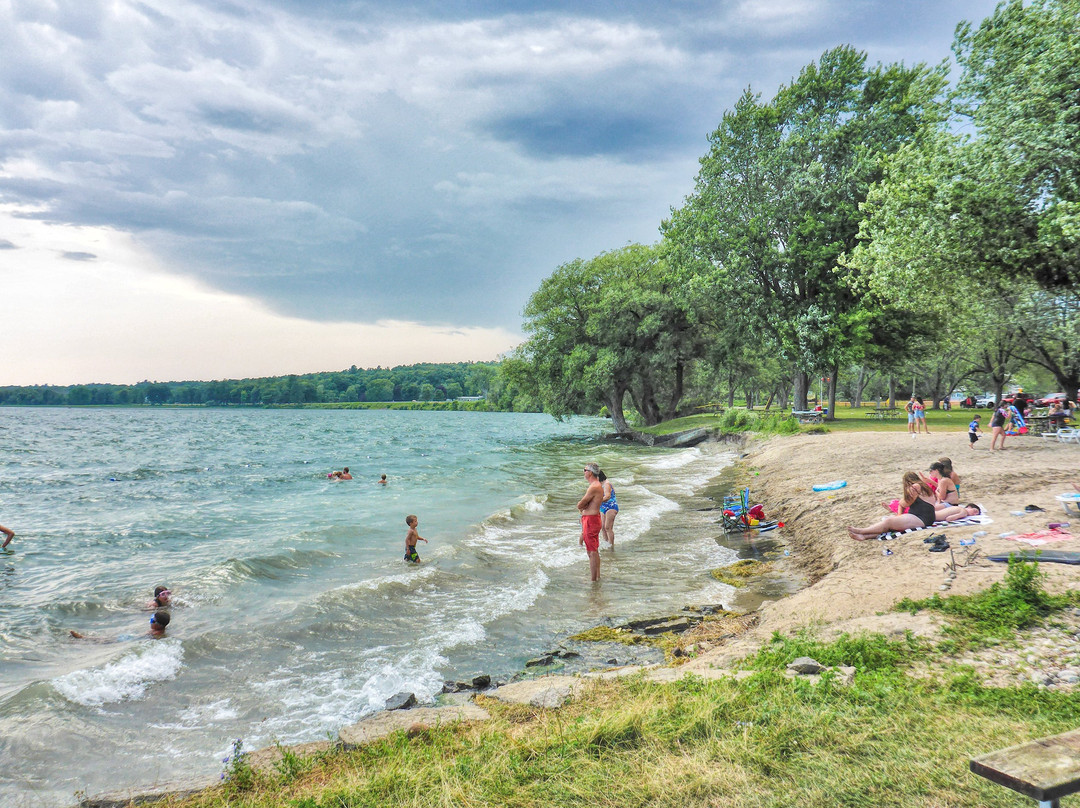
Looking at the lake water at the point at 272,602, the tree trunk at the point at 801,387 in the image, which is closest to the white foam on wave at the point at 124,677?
the lake water at the point at 272,602

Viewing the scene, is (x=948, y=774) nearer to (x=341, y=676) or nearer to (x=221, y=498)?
(x=341, y=676)

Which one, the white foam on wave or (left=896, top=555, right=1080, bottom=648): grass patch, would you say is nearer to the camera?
(left=896, top=555, right=1080, bottom=648): grass patch

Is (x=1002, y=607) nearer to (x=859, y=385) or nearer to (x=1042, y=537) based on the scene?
(x=1042, y=537)

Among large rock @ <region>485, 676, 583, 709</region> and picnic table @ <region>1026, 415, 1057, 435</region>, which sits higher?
picnic table @ <region>1026, 415, 1057, 435</region>

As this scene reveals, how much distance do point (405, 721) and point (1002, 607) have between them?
20.3 ft

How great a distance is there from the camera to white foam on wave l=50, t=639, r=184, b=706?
6.99 metres

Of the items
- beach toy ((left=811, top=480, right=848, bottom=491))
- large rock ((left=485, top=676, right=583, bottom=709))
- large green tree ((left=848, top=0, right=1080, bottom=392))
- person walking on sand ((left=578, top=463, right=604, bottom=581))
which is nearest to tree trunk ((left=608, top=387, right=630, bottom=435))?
large green tree ((left=848, top=0, right=1080, bottom=392))

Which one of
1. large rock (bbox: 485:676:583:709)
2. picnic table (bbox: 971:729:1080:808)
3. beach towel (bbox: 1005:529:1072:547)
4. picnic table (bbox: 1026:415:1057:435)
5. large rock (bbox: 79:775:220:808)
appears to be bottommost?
large rock (bbox: 79:775:220:808)

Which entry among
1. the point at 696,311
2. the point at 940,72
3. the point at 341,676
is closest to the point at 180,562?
the point at 341,676

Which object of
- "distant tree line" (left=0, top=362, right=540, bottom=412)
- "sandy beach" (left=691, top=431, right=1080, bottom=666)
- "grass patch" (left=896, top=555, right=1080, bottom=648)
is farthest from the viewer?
"distant tree line" (left=0, top=362, right=540, bottom=412)

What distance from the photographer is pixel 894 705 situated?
452 centimetres

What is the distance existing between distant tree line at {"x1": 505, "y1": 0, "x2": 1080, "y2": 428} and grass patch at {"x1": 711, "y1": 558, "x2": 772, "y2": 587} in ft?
35.6

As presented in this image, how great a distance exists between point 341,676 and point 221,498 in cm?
1964

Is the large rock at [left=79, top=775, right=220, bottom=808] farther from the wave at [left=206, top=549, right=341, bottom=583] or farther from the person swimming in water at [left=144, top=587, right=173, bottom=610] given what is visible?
the wave at [left=206, top=549, right=341, bottom=583]
